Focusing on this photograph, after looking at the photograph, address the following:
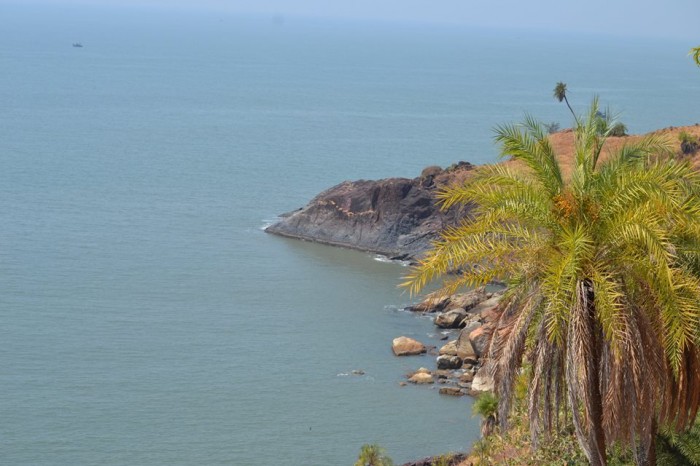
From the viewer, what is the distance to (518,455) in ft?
80.3

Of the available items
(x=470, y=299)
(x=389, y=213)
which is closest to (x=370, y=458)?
(x=470, y=299)

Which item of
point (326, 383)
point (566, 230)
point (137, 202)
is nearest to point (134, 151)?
point (137, 202)

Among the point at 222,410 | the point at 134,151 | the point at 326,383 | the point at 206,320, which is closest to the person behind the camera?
the point at 222,410

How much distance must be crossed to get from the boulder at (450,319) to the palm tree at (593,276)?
32880mm

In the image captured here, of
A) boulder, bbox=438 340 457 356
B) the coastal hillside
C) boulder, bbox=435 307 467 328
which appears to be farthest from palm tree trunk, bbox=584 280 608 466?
the coastal hillside

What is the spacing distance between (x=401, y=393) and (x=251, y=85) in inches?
5975

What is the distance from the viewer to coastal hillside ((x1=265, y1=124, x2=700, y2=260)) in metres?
69.1

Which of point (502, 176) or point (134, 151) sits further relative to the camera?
point (134, 151)

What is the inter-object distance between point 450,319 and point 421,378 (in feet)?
26.0

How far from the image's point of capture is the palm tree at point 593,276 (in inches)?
706

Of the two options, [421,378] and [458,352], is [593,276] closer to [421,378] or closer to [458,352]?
[421,378]

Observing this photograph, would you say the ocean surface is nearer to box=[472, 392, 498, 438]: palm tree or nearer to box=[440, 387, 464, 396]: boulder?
box=[440, 387, 464, 396]: boulder

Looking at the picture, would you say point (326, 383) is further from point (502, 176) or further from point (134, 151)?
point (134, 151)

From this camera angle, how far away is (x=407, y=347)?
48844 millimetres
